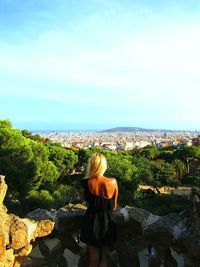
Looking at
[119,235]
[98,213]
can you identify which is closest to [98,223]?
[98,213]

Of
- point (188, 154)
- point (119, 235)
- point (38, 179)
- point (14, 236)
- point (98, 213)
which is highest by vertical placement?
point (98, 213)

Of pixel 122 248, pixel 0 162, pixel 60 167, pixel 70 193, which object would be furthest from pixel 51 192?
pixel 122 248

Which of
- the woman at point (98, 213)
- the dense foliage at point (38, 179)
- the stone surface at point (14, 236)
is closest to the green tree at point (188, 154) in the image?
the dense foliage at point (38, 179)

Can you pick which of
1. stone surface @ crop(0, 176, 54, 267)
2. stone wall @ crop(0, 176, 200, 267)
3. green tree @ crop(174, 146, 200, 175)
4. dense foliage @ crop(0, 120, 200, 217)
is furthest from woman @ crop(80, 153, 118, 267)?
green tree @ crop(174, 146, 200, 175)

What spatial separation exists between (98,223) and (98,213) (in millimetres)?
98

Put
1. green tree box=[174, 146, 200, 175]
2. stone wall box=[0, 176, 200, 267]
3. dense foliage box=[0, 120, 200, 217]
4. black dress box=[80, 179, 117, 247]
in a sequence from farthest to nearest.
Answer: green tree box=[174, 146, 200, 175], dense foliage box=[0, 120, 200, 217], black dress box=[80, 179, 117, 247], stone wall box=[0, 176, 200, 267]

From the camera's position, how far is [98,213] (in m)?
3.73

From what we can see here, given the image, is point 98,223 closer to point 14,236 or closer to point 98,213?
point 98,213

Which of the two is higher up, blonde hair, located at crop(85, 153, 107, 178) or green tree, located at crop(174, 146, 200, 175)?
blonde hair, located at crop(85, 153, 107, 178)

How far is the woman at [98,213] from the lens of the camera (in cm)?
368

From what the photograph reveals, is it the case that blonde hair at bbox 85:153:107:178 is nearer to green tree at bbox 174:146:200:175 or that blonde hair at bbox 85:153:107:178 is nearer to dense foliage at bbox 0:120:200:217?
dense foliage at bbox 0:120:200:217

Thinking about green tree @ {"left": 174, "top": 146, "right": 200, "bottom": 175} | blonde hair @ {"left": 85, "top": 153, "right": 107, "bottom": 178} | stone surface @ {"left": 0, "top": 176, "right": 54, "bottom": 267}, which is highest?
blonde hair @ {"left": 85, "top": 153, "right": 107, "bottom": 178}

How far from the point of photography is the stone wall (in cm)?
335

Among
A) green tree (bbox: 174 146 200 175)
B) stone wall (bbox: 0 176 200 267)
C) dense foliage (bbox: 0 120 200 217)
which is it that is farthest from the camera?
green tree (bbox: 174 146 200 175)
